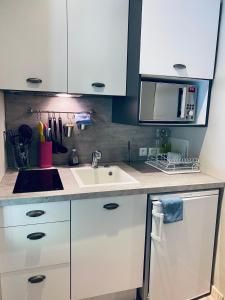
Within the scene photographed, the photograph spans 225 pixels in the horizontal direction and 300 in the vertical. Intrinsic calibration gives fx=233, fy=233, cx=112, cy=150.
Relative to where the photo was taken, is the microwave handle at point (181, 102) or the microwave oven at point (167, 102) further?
the microwave handle at point (181, 102)

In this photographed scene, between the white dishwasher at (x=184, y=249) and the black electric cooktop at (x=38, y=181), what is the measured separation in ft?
2.09

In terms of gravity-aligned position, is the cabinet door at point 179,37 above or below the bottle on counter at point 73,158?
above

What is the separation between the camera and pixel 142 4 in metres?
1.51

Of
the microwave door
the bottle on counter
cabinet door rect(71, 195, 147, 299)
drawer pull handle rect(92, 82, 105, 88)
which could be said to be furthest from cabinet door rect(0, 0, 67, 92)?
cabinet door rect(71, 195, 147, 299)

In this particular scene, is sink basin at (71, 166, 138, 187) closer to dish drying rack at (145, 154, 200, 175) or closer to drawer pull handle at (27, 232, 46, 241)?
dish drying rack at (145, 154, 200, 175)

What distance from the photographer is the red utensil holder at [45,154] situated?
1824mm

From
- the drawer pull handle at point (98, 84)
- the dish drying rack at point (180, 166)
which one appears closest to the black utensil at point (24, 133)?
the drawer pull handle at point (98, 84)

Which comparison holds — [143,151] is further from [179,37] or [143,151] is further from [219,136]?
[179,37]

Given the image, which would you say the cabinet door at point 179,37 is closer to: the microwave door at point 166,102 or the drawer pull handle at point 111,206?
the microwave door at point 166,102

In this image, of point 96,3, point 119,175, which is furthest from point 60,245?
→ point 96,3

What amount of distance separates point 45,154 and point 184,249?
124 cm

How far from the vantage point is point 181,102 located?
5.93 feet

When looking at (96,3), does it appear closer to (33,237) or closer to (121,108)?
(121,108)

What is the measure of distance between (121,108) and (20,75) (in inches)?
30.7
